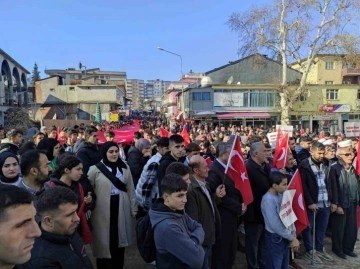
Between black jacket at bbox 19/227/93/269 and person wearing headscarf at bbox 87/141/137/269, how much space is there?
2020 mm

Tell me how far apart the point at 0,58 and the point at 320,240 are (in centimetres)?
4892

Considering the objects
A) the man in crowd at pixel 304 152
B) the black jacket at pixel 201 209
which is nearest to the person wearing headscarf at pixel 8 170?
the black jacket at pixel 201 209

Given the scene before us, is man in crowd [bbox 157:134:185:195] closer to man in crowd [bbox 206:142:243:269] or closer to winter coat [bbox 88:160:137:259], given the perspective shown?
man in crowd [bbox 206:142:243:269]

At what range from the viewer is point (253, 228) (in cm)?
536

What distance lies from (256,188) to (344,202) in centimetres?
221

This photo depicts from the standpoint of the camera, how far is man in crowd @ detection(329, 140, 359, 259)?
6.53 m

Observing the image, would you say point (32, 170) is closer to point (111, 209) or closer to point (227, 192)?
point (111, 209)

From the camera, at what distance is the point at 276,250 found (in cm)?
492

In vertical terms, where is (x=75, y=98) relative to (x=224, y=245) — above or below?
above

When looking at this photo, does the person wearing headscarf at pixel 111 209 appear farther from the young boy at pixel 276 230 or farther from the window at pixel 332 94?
the window at pixel 332 94

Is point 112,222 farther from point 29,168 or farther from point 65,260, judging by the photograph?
point 65,260

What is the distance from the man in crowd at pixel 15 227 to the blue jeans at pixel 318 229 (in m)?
5.42

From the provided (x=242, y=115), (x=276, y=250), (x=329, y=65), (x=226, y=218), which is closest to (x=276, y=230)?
(x=276, y=250)

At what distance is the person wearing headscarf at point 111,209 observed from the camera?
457cm
